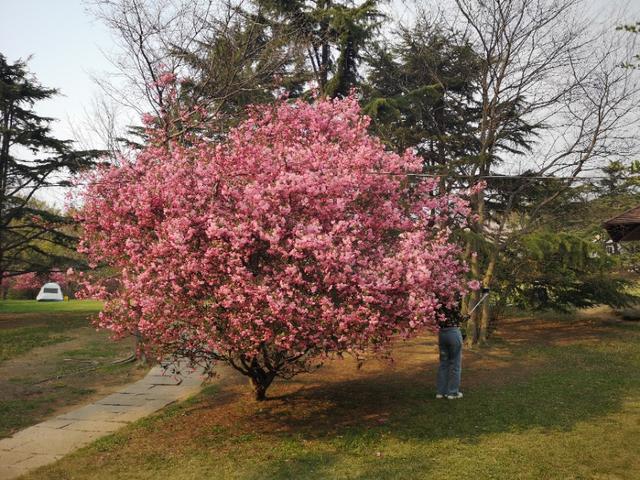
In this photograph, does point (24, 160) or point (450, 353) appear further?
point (24, 160)

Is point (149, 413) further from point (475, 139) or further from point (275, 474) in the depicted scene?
point (475, 139)

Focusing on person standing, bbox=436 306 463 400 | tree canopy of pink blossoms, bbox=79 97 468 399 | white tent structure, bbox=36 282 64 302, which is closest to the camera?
tree canopy of pink blossoms, bbox=79 97 468 399

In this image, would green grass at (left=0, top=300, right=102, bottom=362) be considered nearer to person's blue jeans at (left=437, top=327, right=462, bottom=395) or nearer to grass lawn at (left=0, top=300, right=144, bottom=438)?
grass lawn at (left=0, top=300, right=144, bottom=438)

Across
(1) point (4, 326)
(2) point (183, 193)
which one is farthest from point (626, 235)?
(1) point (4, 326)

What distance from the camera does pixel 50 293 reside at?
4369 centimetres

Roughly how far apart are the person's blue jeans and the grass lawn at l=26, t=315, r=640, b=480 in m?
0.29

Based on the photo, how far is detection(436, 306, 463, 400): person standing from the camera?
9148 millimetres

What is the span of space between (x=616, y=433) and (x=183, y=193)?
6.88 meters

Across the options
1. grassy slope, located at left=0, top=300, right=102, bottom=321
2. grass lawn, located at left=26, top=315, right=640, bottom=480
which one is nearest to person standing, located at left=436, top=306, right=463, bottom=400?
grass lawn, located at left=26, top=315, right=640, bottom=480

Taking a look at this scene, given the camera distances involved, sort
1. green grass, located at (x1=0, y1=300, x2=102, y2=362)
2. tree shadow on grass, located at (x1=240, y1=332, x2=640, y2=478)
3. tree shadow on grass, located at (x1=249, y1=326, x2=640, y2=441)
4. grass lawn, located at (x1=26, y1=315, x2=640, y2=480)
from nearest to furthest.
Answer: grass lawn, located at (x1=26, y1=315, x2=640, y2=480) → tree shadow on grass, located at (x1=240, y1=332, x2=640, y2=478) → tree shadow on grass, located at (x1=249, y1=326, x2=640, y2=441) → green grass, located at (x1=0, y1=300, x2=102, y2=362)

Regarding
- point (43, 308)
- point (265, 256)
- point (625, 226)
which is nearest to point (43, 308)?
point (43, 308)

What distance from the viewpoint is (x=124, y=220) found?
26.1ft

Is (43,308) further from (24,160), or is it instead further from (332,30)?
(332,30)

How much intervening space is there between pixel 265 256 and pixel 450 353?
13.0 feet
